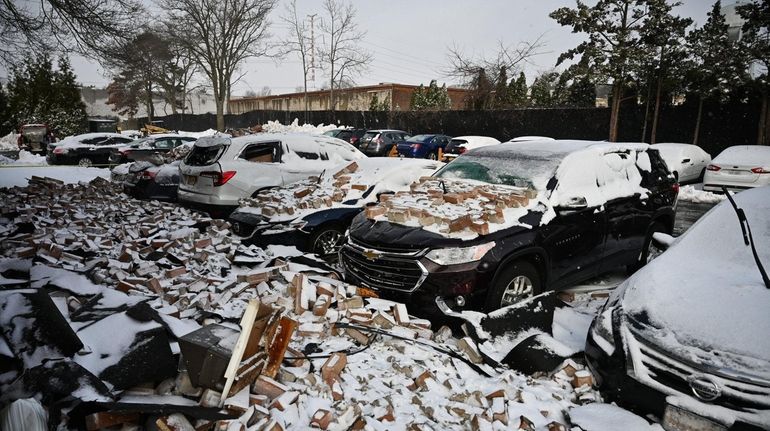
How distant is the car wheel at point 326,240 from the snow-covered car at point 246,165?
4.95ft

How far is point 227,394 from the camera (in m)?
2.65

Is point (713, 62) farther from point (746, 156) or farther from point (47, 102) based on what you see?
point (47, 102)

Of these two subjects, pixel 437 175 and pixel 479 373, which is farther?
pixel 437 175

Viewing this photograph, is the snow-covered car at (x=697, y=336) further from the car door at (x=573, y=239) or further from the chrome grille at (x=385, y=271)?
the chrome grille at (x=385, y=271)

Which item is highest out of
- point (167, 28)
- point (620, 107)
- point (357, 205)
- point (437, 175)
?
point (167, 28)

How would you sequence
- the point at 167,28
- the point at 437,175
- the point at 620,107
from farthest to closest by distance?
the point at 167,28, the point at 620,107, the point at 437,175

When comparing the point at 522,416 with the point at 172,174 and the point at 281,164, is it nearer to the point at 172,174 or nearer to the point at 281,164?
the point at 281,164

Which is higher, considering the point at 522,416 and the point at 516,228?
the point at 516,228

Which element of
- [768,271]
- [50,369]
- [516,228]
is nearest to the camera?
[50,369]

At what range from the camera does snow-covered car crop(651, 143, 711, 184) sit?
1377 centimetres

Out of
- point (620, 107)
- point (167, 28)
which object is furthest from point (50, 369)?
point (167, 28)

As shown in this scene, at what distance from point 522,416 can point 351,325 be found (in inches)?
60.3

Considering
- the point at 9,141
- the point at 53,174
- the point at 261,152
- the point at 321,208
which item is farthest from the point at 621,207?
the point at 9,141

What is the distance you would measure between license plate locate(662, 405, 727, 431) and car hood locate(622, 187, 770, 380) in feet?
0.95
